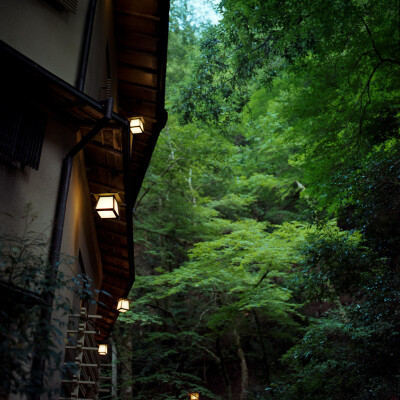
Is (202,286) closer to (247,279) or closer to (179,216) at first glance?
(247,279)

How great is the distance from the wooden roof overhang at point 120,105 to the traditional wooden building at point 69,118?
0.07 feet

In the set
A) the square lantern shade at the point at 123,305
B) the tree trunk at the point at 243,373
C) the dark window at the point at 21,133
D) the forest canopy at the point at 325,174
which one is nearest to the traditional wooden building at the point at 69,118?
the dark window at the point at 21,133

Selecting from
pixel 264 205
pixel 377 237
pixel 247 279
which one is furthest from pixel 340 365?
pixel 264 205

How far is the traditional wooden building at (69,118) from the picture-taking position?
469 centimetres

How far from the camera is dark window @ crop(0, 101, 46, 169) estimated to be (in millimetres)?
4652

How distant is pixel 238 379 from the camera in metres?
21.0

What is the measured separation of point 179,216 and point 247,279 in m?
5.62

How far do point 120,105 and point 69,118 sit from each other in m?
5.06

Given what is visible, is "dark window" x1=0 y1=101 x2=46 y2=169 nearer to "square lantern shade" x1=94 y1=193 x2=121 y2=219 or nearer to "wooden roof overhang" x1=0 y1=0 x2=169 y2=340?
"wooden roof overhang" x1=0 y1=0 x2=169 y2=340

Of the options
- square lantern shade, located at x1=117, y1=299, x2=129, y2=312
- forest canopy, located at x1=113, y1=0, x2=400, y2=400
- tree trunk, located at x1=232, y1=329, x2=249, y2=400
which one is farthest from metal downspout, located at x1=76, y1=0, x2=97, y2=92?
tree trunk, located at x1=232, y1=329, x2=249, y2=400

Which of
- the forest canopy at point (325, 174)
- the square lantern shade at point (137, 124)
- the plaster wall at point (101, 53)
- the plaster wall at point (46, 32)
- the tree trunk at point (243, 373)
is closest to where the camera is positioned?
the plaster wall at point (46, 32)

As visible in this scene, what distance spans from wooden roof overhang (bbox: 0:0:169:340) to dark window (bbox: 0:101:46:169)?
215 millimetres

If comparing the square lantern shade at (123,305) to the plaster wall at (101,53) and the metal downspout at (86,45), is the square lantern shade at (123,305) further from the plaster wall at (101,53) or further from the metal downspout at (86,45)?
the metal downspout at (86,45)

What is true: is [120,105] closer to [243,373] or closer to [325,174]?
[325,174]
